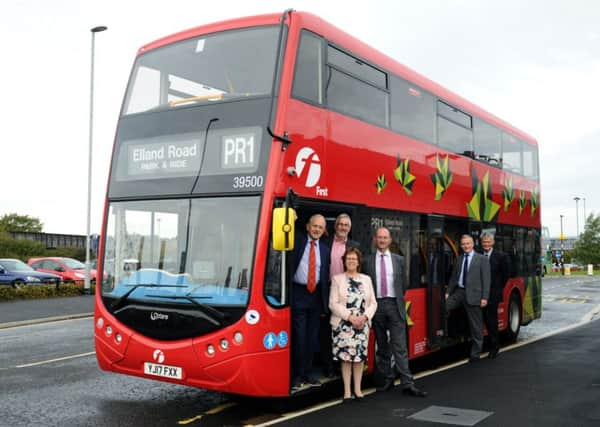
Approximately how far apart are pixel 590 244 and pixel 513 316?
79.8m

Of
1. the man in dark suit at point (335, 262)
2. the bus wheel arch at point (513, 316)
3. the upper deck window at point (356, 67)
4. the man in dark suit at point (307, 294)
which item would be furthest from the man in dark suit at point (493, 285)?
the man in dark suit at point (307, 294)

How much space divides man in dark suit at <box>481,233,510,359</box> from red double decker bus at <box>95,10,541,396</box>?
7.81ft

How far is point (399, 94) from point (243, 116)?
309 cm

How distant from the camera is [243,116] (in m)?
6.81

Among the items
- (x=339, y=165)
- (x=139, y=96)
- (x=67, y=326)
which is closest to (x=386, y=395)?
(x=339, y=165)

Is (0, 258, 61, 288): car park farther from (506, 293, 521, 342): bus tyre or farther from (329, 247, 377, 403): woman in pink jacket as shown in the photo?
(329, 247, 377, 403): woman in pink jacket

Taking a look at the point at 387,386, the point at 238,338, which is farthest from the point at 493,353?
the point at 238,338

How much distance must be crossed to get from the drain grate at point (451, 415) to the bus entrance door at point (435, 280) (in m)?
2.51

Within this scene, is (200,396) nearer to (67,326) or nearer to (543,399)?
(543,399)

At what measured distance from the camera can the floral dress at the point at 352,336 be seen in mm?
7172

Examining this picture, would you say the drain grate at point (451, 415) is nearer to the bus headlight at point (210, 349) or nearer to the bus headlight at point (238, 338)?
the bus headlight at point (238, 338)

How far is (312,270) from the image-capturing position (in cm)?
712

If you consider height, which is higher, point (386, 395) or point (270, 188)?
point (270, 188)

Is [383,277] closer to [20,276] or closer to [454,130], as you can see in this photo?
[454,130]
